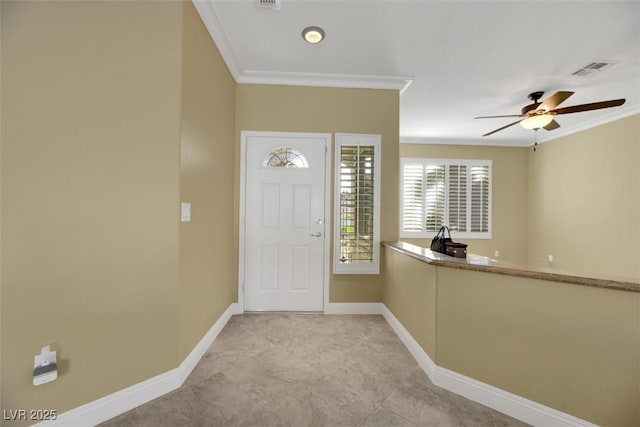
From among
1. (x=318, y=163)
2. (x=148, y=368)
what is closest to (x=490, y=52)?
(x=318, y=163)

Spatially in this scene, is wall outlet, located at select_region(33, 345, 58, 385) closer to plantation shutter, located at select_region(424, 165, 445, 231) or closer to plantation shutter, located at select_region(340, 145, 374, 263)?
plantation shutter, located at select_region(340, 145, 374, 263)

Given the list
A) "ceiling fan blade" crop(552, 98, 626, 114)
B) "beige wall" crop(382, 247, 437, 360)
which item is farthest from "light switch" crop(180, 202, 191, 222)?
"ceiling fan blade" crop(552, 98, 626, 114)

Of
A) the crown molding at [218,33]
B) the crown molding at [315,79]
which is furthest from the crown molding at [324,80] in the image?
the crown molding at [218,33]

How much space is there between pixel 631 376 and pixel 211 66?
3.51m

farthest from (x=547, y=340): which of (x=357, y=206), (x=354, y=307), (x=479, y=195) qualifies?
(x=479, y=195)

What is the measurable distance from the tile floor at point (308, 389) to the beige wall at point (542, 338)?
0.29 m

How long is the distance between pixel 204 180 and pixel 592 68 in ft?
13.9

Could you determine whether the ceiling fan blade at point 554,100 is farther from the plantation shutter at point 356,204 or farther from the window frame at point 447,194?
the window frame at point 447,194

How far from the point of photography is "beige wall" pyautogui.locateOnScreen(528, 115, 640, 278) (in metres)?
3.87

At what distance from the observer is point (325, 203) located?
124 inches

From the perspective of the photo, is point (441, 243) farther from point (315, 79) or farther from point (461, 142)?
point (461, 142)

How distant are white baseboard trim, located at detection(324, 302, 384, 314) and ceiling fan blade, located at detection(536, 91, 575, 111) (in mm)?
2956

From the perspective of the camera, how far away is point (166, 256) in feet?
5.74

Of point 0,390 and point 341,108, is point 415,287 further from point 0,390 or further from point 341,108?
point 0,390
